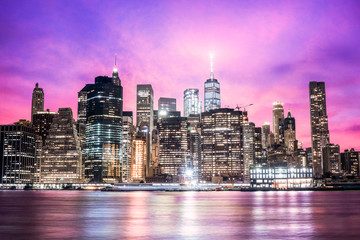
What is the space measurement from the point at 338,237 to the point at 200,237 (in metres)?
16.2

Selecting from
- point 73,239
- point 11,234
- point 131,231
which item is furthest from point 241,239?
point 11,234

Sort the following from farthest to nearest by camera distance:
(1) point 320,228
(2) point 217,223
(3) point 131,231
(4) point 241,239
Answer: (2) point 217,223, (1) point 320,228, (3) point 131,231, (4) point 241,239

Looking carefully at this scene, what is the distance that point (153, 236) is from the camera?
50.9 m

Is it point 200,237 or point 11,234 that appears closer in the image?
point 200,237

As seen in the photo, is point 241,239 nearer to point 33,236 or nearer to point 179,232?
point 179,232

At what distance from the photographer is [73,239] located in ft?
159

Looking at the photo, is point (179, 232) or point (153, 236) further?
point (179, 232)

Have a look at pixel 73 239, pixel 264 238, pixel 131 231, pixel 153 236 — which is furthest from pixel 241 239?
pixel 73 239

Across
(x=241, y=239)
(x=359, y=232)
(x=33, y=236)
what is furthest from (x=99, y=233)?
(x=359, y=232)

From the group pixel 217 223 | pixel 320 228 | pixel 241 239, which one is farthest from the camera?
pixel 217 223

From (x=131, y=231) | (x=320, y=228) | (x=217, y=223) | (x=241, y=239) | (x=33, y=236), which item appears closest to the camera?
(x=241, y=239)

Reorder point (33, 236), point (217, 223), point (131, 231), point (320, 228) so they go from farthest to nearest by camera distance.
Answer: point (217, 223) < point (320, 228) < point (131, 231) < point (33, 236)

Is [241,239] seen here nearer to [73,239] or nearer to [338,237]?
[338,237]

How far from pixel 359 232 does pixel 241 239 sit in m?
17.2
